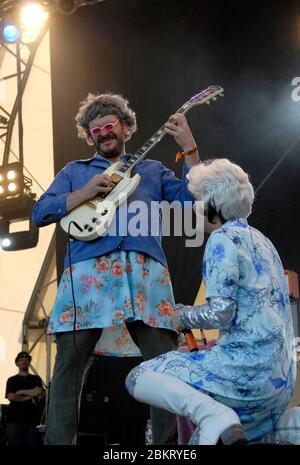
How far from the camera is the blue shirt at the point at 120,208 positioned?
3.00 m

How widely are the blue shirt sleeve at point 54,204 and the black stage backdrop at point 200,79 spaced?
357 centimetres

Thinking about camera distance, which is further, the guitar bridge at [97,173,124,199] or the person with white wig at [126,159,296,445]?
the guitar bridge at [97,173,124,199]

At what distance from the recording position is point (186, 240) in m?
6.88

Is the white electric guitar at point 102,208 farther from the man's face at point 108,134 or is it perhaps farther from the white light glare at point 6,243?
the white light glare at point 6,243

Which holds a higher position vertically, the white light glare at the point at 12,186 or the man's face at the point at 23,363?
the white light glare at the point at 12,186

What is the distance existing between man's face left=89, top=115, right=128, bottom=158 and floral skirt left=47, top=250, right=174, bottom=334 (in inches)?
19.5

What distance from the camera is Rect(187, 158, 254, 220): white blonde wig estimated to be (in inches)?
99.3

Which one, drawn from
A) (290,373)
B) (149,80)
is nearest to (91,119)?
(290,373)

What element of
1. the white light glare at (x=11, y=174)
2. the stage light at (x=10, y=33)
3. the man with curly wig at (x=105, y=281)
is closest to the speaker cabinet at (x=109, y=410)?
the white light glare at (x=11, y=174)

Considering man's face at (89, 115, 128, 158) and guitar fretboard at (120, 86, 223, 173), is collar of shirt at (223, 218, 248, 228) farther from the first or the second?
man's face at (89, 115, 128, 158)

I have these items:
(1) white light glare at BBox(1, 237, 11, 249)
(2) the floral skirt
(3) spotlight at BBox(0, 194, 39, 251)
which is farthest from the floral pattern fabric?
(1) white light glare at BBox(1, 237, 11, 249)

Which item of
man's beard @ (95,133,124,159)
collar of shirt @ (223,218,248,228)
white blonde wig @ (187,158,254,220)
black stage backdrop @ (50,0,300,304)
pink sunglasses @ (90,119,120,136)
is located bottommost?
collar of shirt @ (223,218,248,228)

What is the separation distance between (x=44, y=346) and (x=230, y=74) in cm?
385
